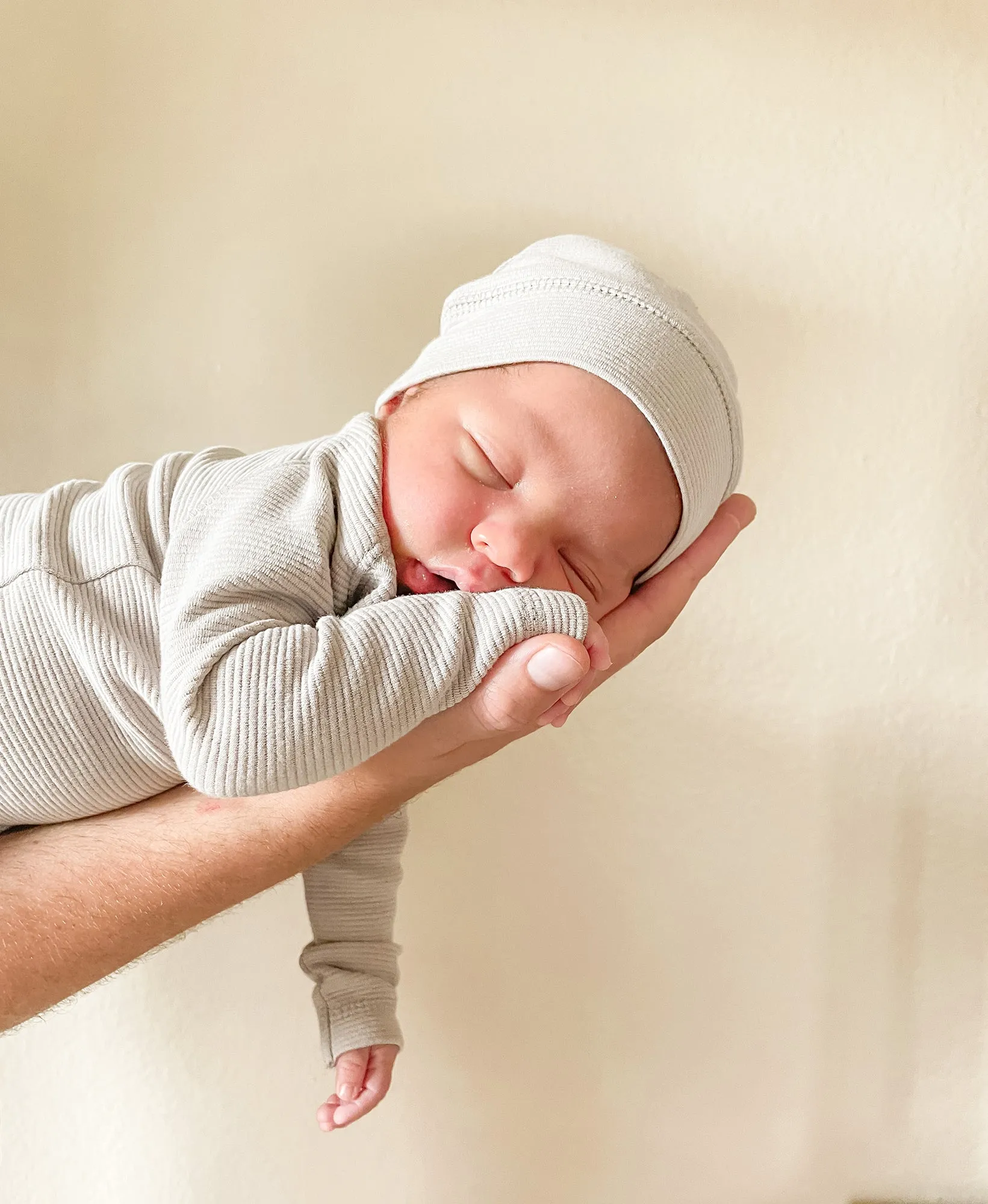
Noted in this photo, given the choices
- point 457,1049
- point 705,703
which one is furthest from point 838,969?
point 457,1049

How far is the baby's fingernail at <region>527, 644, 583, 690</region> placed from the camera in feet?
2.39

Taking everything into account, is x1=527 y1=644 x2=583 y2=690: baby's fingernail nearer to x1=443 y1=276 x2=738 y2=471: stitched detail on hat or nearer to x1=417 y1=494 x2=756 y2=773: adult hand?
x1=417 y1=494 x2=756 y2=773: adult hand

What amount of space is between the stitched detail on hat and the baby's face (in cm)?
9

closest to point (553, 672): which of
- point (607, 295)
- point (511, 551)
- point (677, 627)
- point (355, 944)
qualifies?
point (511, 551)

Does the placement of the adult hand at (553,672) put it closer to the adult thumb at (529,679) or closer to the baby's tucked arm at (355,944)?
the adult thumb at (529,679)

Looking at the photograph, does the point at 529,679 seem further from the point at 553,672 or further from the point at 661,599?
the point at 661,599

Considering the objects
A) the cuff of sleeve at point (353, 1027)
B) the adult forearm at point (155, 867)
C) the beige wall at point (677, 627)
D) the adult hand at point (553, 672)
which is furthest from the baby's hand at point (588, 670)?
the beige wall at point (677, 627)

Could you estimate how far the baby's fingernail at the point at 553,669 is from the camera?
0.73m

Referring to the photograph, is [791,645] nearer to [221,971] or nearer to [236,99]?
[221,971]

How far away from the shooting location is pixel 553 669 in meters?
0.73

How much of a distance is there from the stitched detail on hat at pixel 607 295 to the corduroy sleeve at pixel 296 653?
305mm

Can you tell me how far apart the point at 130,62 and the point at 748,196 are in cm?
83

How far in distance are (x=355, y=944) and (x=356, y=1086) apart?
141mm

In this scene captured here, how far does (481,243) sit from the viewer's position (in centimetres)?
136
